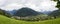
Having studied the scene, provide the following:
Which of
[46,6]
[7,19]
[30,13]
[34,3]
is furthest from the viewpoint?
[34,3]

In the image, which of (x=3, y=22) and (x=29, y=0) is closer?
(x=3, y=22)

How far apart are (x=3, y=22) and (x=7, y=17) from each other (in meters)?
0.06

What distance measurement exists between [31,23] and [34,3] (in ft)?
2.37

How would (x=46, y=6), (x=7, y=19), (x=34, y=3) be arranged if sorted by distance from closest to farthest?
(x=7, y=19), (x=46, y=6), (x=34, y=3)

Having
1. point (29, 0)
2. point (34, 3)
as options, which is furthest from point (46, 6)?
point (29, 0)

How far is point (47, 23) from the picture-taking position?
104 centimetres

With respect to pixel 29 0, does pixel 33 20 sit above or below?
below

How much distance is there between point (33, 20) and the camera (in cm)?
110

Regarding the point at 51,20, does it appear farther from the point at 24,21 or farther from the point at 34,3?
the point at 34,3

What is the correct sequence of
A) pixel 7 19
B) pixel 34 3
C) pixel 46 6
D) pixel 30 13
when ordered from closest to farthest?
pixel 7 19
pixel 30 13
pixel 46 6
pixel 34 3

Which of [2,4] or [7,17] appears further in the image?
[2,4]

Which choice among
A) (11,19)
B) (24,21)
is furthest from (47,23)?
(11,19)

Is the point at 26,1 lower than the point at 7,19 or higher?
higher

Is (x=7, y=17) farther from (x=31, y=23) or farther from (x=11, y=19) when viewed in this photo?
(x=31, y=23)
